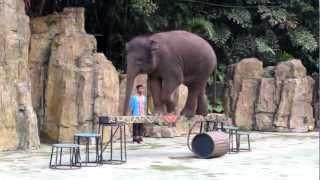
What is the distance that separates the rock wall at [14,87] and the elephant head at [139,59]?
2402mm

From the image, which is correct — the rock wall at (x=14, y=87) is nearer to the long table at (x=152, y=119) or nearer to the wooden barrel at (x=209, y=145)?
the long table at (x=152, y=119)

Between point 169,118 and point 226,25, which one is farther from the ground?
point 226,25

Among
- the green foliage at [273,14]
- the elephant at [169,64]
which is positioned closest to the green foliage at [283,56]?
the green foliage at [273,14]

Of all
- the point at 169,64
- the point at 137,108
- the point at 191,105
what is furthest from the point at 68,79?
the point at 169,64

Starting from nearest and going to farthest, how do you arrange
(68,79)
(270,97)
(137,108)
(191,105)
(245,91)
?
(191,105)
(68,79)
(137,108)
(270,97)
(245,91)

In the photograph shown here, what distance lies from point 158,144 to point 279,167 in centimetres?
420

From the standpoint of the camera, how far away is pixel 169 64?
9992 millimetres

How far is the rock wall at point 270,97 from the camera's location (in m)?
16.7

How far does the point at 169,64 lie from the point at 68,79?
10.7 feet

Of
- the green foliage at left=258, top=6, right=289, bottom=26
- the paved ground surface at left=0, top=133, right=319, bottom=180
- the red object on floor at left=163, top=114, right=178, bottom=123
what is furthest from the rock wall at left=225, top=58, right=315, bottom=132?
the red object on floor at left=163, top=114, right=178, bottom=123

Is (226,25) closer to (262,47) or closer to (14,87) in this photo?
(262,47)

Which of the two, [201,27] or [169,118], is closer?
[169,118]

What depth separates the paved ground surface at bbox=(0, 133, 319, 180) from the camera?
8.20 m

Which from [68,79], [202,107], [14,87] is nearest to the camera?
[202,107]
